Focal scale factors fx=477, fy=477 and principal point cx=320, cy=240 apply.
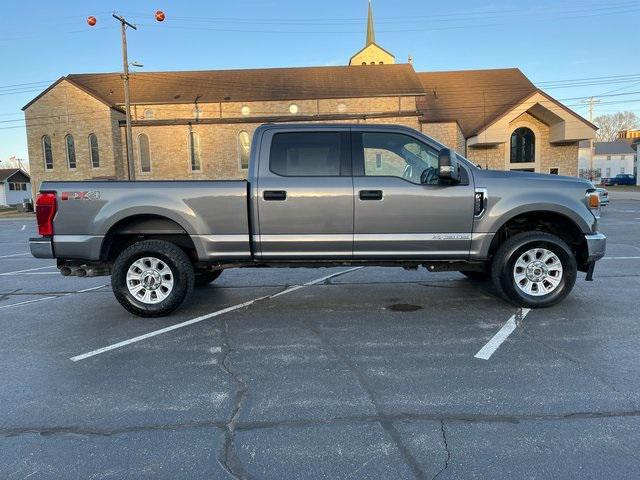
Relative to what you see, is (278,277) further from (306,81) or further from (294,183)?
(306,81)

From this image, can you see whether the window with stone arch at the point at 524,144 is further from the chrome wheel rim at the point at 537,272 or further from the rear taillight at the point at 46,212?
the rear taillight at the point at 46,212

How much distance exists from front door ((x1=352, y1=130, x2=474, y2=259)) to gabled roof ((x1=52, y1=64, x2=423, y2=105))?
38866 mm

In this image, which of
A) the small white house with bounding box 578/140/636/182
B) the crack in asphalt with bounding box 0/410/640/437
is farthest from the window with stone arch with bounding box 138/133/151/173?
the small white house with bounding box 578/140/636/182

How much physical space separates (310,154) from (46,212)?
3.07 meters

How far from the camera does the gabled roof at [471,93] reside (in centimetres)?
4369

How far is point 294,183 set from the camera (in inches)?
214

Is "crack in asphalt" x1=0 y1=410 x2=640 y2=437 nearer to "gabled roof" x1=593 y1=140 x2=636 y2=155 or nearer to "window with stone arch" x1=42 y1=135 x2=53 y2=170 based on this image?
"window with stone arch" x1=42 y1=135 x2=53 y2=170

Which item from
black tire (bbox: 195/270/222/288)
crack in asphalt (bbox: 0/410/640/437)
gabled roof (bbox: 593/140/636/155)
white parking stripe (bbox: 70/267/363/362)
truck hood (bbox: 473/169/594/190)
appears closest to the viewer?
crack in asphalt (bbox: 0/410/640/437)

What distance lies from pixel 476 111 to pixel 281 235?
1753 inches

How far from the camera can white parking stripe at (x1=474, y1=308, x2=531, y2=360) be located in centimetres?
430

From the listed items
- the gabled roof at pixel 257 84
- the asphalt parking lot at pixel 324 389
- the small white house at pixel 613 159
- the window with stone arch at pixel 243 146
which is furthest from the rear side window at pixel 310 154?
the small white house at pixel 613 159

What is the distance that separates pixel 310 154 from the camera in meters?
5.60

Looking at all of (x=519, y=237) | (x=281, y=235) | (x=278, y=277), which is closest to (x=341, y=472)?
(x=281, y=235)

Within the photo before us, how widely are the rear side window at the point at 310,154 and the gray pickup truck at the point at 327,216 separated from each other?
12 mm
